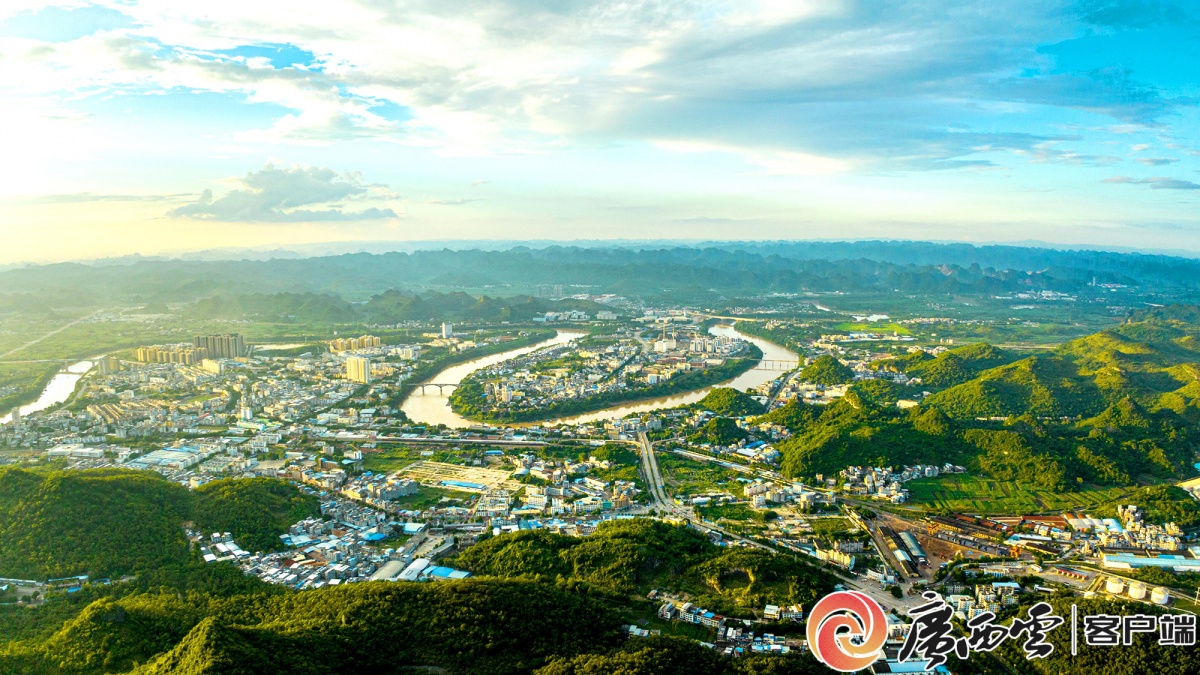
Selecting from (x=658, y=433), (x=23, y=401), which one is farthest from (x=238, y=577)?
(x=23, y=401)

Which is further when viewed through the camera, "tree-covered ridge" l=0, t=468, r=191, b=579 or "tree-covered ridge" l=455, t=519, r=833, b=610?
"tree-covered ridge" l=0, t=468, r=191, b=579

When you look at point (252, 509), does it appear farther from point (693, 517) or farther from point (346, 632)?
point (693, 517)

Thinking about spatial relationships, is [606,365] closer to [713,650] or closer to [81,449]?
[81,449]

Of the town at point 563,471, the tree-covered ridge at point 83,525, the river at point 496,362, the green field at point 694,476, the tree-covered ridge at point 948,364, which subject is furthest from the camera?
the tree-covered ridge at point 948,364

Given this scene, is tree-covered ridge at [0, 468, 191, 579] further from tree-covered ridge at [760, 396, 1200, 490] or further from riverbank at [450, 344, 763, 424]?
tree-covered ridge at [760, 396, 1200, 490]

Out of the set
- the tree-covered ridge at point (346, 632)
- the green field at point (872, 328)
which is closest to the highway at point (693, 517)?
the tree-covered ridge at point (346, 632)

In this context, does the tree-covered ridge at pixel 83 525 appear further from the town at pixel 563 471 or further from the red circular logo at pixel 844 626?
the red circular logo at pixel 844 626

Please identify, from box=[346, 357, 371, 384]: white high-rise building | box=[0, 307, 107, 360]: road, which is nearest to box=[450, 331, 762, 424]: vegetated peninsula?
box=[346, 357, 371, 384]: white high-rise building
